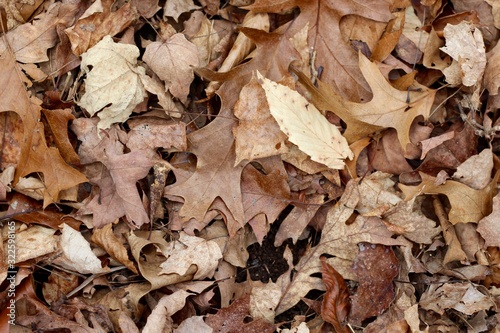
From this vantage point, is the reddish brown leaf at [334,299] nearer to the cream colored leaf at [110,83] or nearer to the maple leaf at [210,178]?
the maple leaf at [210,178]

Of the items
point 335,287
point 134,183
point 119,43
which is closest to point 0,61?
point 119,43

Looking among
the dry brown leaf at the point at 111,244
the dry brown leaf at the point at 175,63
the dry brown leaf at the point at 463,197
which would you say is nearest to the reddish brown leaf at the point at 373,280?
the dry brown leaf at the point at 463,197

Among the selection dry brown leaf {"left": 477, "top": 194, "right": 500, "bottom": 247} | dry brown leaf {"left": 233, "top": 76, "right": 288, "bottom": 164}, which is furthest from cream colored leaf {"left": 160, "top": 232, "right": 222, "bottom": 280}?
dry brown leaf {"left": 477, "top": 194, "right": 500, "bottom": 247}

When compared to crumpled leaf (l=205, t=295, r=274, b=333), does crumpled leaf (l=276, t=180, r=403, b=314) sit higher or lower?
higher

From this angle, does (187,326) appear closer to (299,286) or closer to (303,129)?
(299,286)

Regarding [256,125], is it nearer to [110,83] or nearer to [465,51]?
[110,83]

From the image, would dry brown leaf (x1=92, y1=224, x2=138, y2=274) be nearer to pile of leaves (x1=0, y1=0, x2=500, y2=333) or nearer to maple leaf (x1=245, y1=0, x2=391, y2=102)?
pile of leaves (x1=0, y1=0, x2=500, y2=333)
